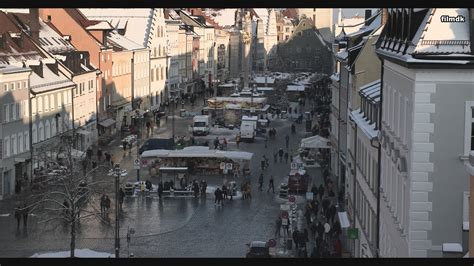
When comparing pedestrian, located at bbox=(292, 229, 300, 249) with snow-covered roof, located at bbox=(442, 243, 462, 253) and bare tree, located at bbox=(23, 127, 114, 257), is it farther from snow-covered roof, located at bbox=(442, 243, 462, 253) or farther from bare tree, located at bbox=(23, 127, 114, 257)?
snow-covered roof, located at bbox=(442, 243, 462, 253)

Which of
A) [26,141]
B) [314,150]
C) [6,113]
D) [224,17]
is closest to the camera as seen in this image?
[6,113]

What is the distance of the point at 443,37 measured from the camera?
10594mm

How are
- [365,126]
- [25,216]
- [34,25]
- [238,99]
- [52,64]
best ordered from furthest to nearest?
[238,99]
[34,25]
[52,64]
[25,216]
[365,126]

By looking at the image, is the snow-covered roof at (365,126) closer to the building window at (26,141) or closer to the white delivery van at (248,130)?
the building window at (26,141)

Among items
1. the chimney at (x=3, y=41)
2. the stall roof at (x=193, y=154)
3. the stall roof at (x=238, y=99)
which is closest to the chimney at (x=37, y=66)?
the chimney at (x=3, y=41)

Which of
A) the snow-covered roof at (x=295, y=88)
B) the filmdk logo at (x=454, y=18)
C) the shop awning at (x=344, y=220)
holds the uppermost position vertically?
the filmdk logo at (x=454, y=18)

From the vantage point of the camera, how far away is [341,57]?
29469mm

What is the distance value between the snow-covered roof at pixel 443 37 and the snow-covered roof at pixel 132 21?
49.4 metres

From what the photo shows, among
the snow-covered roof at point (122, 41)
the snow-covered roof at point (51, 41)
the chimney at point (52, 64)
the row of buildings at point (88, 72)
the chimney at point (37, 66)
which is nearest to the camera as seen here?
the row of buildings at point (88, 72)

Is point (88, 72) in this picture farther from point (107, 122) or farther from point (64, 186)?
point (64, 186)

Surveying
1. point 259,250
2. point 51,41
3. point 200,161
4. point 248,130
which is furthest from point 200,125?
point 259,250

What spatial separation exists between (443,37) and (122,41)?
45.9 m

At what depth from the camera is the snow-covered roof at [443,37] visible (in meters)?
10.4
